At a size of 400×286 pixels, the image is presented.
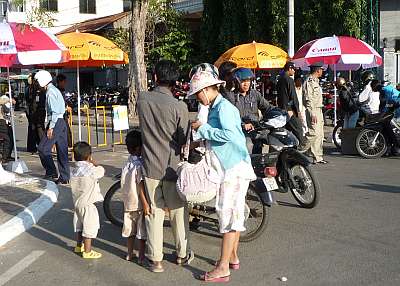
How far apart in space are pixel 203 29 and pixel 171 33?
1641 millimetres

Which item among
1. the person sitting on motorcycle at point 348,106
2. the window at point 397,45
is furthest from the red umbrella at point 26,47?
the window at point 397,45

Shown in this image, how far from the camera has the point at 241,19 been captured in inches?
1003

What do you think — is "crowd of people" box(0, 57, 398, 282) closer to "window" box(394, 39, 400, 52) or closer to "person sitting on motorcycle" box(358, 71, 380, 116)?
"person sitting on motorcycle" box(358, 71, 380, 116)

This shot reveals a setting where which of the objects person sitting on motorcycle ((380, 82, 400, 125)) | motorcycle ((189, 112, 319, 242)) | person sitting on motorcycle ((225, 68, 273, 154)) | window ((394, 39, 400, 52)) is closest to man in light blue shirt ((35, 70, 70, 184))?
person sitting on motorcycle ((225, 68, 273, 154))

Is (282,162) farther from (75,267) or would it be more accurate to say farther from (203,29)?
(203,29)

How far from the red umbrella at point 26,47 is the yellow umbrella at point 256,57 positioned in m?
5.48

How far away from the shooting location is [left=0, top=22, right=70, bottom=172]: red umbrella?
29.5 ft

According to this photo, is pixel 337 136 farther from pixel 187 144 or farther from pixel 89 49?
pixel 187 144

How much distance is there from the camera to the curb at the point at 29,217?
20.7 feet

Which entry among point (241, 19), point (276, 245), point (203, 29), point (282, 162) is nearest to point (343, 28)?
point (241, 19)

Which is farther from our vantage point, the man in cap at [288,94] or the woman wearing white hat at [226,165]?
the man in cap at [288,94]

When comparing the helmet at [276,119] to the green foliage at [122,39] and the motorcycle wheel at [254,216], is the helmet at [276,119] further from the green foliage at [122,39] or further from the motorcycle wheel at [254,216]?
the green foliage at [122,39]

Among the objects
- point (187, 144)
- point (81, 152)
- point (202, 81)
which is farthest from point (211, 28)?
point (202, 81)

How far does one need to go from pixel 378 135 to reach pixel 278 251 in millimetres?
6648
